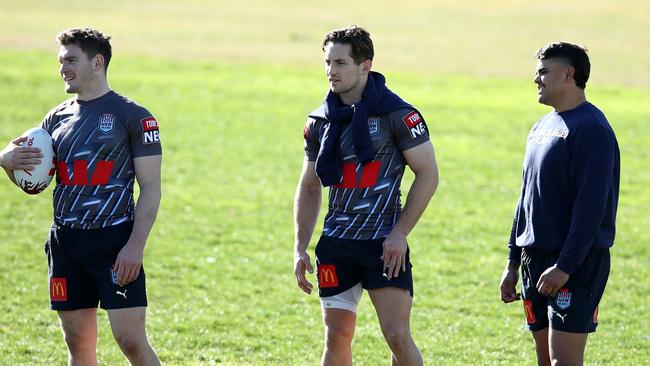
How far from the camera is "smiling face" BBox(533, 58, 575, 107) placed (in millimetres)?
5605

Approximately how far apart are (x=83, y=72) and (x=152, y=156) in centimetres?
61

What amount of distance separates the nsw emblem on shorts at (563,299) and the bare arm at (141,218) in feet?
7.37

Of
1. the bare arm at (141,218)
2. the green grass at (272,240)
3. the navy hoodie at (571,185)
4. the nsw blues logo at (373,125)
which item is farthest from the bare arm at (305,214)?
the green grass at (272,240)

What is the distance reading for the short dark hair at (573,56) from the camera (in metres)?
5.60

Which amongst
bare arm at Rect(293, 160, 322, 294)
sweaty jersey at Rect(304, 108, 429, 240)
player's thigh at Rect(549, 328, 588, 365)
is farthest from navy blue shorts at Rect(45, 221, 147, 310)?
player's thigh at Rect(549, 328, 588, 365)

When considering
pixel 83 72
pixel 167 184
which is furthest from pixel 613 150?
pixel 167 184

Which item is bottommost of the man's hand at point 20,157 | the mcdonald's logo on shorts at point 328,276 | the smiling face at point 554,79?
the mcdonald's logo on shorts at point 328,276

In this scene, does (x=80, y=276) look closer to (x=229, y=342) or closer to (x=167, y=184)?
(x=229, y=342)

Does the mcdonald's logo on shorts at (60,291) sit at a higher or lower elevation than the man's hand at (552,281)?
lower

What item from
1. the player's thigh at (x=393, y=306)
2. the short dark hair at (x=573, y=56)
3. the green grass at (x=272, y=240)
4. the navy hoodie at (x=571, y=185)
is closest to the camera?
the navy hoodie at (x=571, y=185)

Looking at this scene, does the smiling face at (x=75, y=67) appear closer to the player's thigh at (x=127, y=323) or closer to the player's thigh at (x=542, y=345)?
the player's thigh at (x=127, y=323)

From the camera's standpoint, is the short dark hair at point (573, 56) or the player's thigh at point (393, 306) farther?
the player's thigh at point (393, 306)

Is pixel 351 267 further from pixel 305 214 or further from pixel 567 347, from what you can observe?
pixel 567 347

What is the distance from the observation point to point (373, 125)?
228 inches
